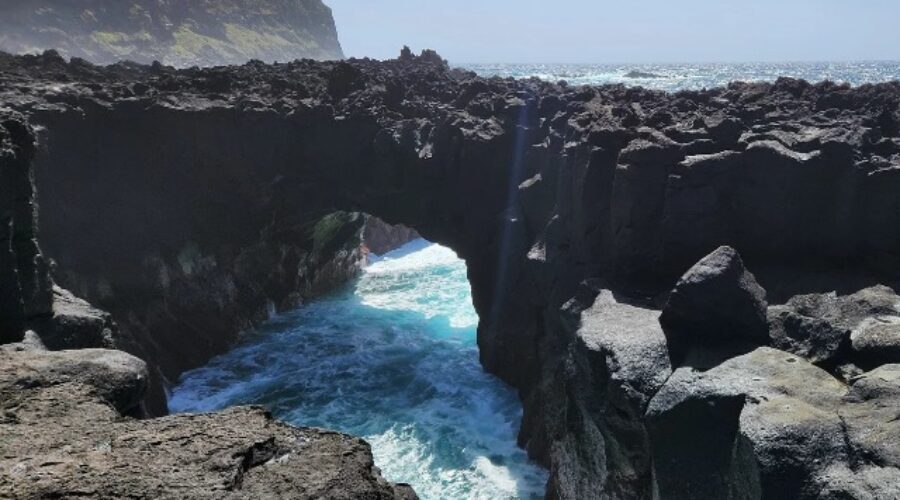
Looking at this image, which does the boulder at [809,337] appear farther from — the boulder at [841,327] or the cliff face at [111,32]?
the cliff face at [111,32]

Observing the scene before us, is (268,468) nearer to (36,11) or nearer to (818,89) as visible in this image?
(818,89)

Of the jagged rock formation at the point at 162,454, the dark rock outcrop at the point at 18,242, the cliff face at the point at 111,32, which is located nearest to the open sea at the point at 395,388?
the dark rock outcrop at the point at 18,242

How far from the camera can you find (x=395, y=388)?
2828 centimetres

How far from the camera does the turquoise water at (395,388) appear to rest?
2212 cm

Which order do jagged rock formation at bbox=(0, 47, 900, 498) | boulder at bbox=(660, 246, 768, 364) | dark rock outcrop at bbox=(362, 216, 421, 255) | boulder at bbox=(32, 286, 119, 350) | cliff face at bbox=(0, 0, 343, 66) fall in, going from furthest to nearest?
cliff face at bbox=(0, 0, 343, 66)
dark rock outcrop at bbox=(362, 216, 421, 255)
boulder at bbox=(32, 286, 119, 350)
boulder at bbox=(660, 246, 768, 364)
jagged rock formation at bbox=(0, 47, 900, 498)

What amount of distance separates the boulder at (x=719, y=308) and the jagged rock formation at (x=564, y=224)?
0.26ft

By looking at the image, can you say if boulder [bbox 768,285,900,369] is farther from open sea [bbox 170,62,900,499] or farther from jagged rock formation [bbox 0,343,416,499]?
open sea [bbox 170,62,900,499]

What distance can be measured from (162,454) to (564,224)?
1622cm

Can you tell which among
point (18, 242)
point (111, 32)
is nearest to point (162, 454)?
point (18, 242)

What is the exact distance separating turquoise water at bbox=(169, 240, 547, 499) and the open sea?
0.04 m

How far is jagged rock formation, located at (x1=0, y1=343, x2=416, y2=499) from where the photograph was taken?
20.0 feet

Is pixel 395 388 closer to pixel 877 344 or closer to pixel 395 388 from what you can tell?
pixel 395 388

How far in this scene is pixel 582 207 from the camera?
19203 millimetres

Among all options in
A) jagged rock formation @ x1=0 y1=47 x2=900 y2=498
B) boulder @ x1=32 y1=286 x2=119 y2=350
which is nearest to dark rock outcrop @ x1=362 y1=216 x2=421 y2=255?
jagged rock formation @ x1=0 y1=47 x2=900 y2=498
